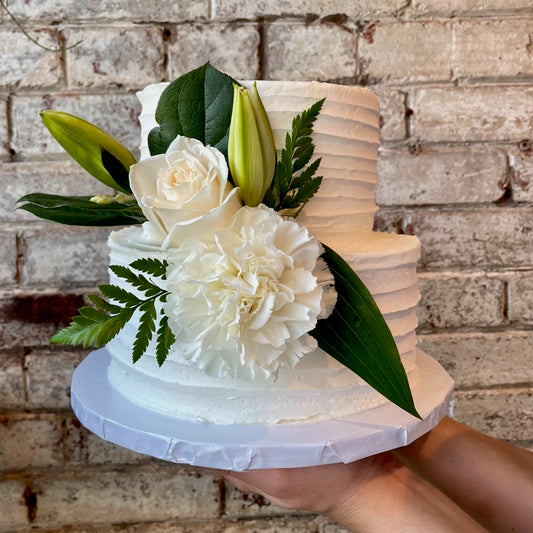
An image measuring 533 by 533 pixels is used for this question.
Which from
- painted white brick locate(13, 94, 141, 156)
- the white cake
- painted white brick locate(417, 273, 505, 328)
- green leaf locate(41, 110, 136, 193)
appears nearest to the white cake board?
the white cake

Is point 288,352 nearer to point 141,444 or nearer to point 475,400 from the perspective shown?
point 141,444

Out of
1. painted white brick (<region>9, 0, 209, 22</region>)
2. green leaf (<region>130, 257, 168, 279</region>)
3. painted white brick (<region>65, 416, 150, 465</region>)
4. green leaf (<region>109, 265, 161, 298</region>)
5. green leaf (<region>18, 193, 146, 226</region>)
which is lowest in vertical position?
painted white brick (<region>65, 416, 150, 465</region>)

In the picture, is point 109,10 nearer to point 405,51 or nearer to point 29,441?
point 405,51

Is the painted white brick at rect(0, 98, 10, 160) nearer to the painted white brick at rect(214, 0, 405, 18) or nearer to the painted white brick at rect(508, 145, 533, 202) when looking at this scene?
the painted white brick at rect(214, 0, 405, 18)

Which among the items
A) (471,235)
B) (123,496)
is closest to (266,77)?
(471,235)

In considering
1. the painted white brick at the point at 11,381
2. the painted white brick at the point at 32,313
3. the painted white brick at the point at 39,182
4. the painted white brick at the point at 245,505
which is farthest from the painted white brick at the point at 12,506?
the painted white brick at the point at 39,182

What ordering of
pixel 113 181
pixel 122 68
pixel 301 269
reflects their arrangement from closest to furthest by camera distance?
1. pixel 301 269
2. pixel 113 181
3. pixel 122 68

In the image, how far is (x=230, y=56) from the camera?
830mm

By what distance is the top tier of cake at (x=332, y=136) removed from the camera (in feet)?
1.72

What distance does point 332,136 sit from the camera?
21.5 inches

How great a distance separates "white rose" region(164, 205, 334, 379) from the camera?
42cm

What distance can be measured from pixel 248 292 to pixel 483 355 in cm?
65

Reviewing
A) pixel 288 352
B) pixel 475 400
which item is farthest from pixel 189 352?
pixel 475 400

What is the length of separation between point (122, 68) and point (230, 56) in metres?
0.17
